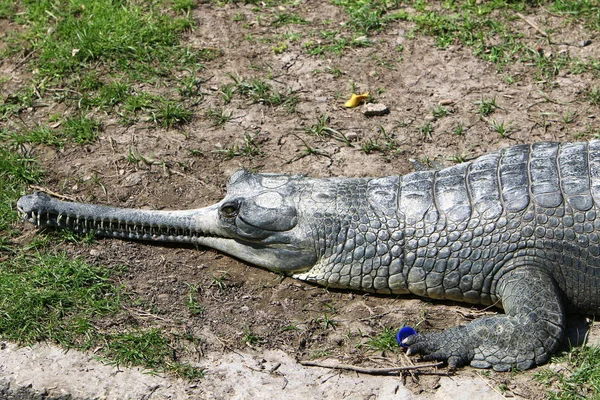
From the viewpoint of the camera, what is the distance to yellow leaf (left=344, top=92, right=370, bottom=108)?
6.64m

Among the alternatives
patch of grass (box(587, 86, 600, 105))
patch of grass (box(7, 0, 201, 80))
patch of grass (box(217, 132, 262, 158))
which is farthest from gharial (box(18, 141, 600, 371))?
patch of grass (box(7, 0, 201, 80))

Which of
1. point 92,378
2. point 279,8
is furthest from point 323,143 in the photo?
point 92,378

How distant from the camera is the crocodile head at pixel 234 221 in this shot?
17.1ft

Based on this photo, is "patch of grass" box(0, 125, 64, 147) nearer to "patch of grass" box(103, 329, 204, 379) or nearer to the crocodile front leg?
"patch of grass" box(103, 329, 204, 379)

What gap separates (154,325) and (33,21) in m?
3.89

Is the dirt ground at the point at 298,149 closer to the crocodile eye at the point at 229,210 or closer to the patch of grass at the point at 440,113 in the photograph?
the patch of grass at the point at 440,113

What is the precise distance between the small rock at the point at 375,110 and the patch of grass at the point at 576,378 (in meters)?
2.63

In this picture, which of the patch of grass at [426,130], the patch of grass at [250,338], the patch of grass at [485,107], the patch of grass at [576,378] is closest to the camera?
the patch of grass at [576,378]

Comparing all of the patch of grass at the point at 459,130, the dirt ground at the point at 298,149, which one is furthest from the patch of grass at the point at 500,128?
the patch of grass at the point at 459,130

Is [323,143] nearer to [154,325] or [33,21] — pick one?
[154,325]

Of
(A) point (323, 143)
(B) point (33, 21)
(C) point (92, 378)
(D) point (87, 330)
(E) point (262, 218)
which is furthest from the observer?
(B) point (33, 21)

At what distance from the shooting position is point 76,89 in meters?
6.90

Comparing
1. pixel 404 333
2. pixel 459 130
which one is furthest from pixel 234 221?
pixel 459 130

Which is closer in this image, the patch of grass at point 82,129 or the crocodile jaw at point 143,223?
the crocodile jaw at point 143,223
